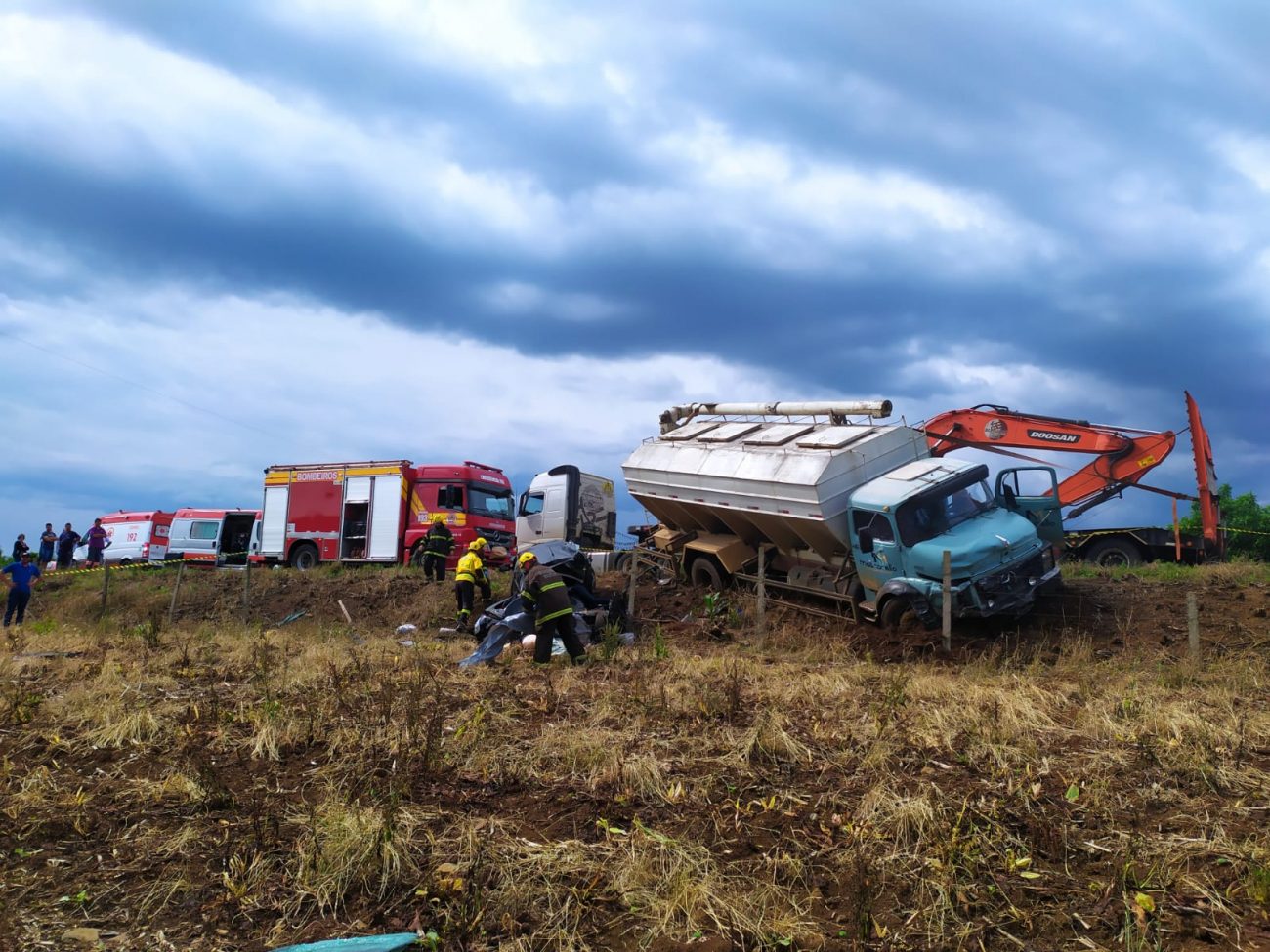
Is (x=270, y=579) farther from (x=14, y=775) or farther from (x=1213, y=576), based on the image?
(x=1213, y=576)

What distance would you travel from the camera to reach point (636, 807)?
5242 mm

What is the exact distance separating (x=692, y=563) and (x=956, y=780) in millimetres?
11862

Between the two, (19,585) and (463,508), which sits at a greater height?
(463,508)

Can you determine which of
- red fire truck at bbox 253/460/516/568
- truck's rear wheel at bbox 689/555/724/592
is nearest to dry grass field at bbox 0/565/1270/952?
truck's rear wheel at bbox 689/555/724/592

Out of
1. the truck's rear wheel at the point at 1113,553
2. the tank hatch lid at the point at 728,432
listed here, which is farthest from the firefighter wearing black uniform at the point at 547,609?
the truck's rear wheel at the point at 1113,553

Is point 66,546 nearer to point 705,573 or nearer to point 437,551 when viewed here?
point 437,551

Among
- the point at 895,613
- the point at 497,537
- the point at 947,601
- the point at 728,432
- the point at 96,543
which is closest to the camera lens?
the point at 947,601

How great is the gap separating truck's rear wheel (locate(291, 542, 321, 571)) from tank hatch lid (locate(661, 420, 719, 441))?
13.0 meters

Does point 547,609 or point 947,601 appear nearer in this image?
point 547,609

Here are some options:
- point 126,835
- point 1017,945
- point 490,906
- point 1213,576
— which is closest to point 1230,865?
point 1017,945

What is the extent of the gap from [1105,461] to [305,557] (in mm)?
21241

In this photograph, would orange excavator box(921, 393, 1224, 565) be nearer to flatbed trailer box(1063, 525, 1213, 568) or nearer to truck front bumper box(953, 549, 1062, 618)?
flatbed trailer box(1063, 525, 1213, 568)

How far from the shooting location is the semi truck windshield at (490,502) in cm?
2333

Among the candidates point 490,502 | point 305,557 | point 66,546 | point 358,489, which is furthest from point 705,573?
point 66,546
